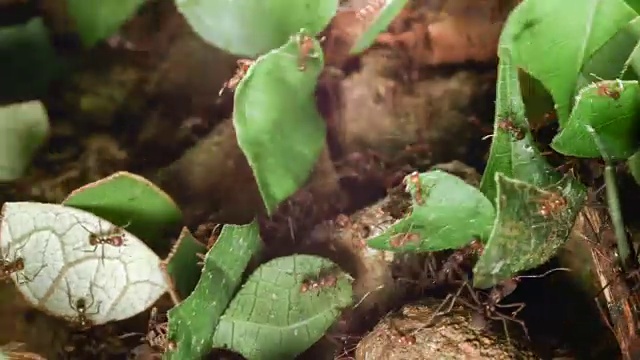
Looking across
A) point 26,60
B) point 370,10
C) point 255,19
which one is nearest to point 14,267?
point 26,60

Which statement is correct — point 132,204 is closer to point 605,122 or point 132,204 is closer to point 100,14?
point 100,14

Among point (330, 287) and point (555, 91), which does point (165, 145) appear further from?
point (555, 91)

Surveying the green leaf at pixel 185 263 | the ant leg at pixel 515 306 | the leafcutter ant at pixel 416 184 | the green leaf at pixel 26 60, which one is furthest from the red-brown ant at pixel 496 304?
the green leaf at pixel 26 60

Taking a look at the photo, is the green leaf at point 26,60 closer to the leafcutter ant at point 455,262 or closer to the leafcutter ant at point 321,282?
the leafcutter ant at point 321,282

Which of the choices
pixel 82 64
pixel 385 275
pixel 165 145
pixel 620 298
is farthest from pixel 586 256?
pixel 82 64

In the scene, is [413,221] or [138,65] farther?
[138,65]
